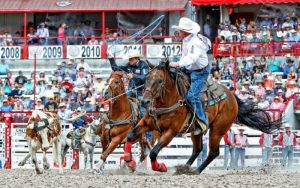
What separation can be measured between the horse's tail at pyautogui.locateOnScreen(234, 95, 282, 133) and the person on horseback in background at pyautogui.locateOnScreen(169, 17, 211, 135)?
1.57 meters

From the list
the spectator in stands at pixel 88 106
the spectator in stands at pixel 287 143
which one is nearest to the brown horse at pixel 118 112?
the spectator in stands at pixel 287 143

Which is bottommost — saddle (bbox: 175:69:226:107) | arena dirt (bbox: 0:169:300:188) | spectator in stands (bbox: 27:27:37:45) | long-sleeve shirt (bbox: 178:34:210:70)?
arena dirt (bbox: 0:169:300:188)

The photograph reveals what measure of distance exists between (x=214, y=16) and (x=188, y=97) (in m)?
18.7

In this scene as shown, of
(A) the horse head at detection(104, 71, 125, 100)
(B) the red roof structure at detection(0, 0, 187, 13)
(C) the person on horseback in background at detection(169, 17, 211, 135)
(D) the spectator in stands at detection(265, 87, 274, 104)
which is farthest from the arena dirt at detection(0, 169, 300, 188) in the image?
(B) the red roof structure at detection(0, 0, 187, 13)

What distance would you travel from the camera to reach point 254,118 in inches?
829

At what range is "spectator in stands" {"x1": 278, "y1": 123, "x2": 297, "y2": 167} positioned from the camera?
2638cm

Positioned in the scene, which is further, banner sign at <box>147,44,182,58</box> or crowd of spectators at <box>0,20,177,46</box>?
crowd of spectators at <box>0,20,177,46</box>


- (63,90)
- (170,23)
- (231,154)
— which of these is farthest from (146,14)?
(231,154)

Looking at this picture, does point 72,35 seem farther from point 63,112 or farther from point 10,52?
point 63,112

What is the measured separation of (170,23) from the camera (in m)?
37.1

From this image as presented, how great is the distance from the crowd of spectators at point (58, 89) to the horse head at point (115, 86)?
5.83 m

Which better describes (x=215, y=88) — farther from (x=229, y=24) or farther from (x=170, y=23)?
(x=170, y=23)

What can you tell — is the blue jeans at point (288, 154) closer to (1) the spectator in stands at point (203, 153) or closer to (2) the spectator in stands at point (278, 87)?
(1) the spectator in stands at point (203, 153)

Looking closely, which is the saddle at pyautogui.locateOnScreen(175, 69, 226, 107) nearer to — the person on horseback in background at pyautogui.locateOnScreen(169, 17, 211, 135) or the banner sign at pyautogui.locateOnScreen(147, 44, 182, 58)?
the person on horseback in background at pyautogui.locateOnScreen(169, 17, 211, 135)
